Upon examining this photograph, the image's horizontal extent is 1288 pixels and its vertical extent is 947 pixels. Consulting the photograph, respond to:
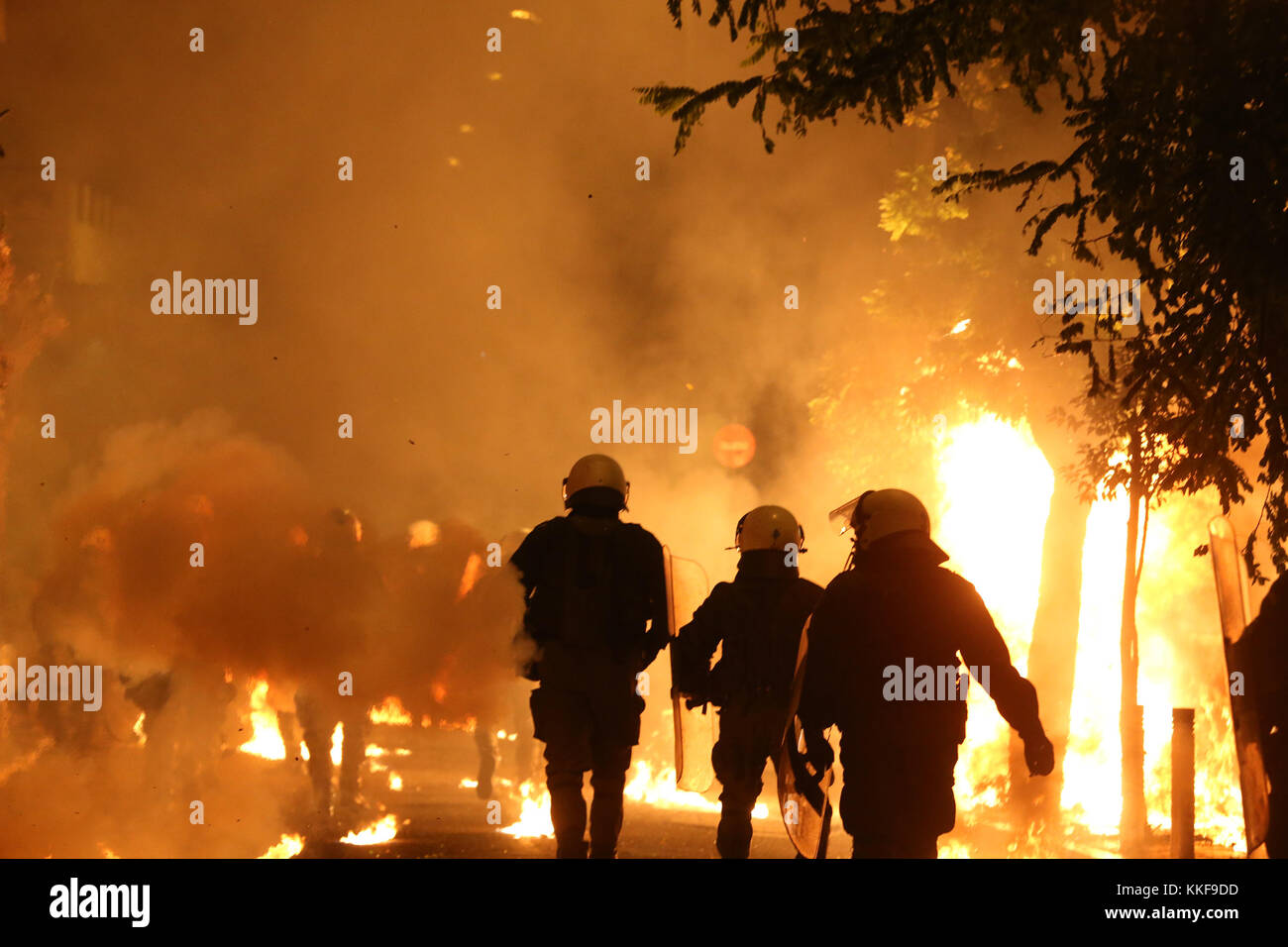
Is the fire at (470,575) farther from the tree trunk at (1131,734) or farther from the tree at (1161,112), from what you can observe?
the tree at (1161,112)

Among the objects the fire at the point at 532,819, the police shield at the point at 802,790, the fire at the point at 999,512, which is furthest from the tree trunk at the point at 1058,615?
the police shield at the point at 802,790

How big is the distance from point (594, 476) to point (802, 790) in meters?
A: 2.03

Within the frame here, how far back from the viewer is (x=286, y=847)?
13352 mm

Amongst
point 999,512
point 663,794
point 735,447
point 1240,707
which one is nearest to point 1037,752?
point 1240,707

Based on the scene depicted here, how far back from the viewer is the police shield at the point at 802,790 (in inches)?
182

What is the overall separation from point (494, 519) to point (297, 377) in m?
5.94

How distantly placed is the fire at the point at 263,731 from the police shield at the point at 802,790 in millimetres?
14033

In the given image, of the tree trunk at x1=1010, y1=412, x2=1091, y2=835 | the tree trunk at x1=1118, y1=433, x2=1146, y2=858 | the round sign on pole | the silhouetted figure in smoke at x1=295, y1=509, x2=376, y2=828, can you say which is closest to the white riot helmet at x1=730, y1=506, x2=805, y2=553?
the tree trunk at x1=1118, y1=433, x2=1146, y2=858

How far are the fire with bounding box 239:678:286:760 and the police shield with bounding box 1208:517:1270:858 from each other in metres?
14.1

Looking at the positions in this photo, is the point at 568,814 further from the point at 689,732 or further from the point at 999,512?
the point at 999,512

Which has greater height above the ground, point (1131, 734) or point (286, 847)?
point (1131, 734)

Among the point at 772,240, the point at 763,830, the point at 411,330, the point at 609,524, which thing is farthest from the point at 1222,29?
the point at 411,330

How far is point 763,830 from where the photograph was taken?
627 inches

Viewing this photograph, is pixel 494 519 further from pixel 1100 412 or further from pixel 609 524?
pixel 609 524
